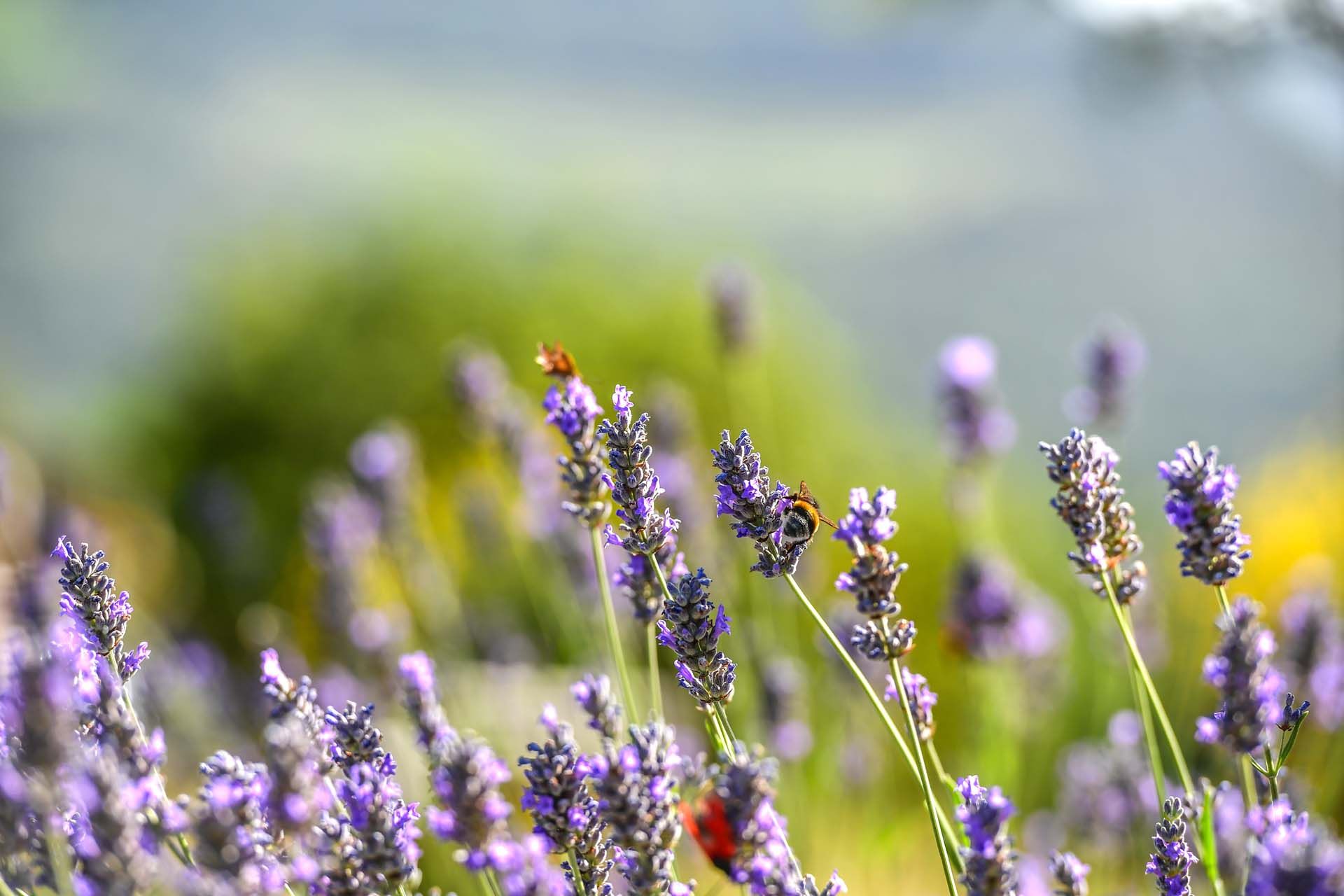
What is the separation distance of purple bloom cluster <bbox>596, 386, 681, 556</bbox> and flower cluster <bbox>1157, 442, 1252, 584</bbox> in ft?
1.85

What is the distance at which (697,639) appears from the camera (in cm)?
124

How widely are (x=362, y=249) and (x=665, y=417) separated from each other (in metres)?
6.15

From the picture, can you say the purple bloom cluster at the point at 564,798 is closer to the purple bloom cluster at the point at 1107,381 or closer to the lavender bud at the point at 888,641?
the lavender bud at the point at 888,641

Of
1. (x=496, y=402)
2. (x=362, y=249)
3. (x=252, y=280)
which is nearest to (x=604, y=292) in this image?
(x=362, y=249)

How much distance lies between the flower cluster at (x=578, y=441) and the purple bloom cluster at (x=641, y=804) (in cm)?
33

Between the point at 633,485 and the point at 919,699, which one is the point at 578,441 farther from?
the point at 919,699

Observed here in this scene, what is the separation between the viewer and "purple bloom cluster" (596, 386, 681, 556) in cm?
129

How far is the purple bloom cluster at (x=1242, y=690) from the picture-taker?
1259 mm

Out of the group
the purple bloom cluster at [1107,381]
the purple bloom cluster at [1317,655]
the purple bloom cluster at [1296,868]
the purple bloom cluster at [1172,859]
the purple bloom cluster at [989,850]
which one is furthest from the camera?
the purple bloom cluster at [1107,381]

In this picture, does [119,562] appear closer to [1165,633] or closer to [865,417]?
[865,417]

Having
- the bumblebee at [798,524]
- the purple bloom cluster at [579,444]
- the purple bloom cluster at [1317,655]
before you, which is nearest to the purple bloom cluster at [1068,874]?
the bumblebee at [798,524]

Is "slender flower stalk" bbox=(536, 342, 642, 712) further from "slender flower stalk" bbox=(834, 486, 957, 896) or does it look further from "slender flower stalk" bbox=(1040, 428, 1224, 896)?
"slender flower stalk" bbox=(1040, 428, 1224, 896)

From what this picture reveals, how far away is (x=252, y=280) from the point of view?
8953mm

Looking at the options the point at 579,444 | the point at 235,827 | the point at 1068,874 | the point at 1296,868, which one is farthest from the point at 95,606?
the point at 1296,868
